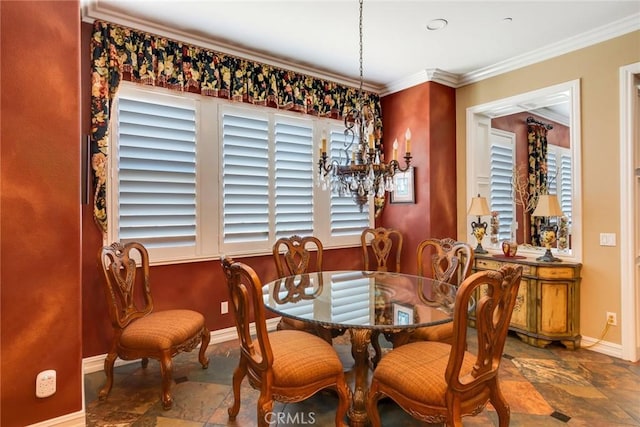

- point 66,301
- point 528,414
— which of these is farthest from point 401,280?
point 66,301

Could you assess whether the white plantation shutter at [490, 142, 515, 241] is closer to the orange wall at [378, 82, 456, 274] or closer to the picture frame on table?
the orange wall at [378, 82, 456, 274]

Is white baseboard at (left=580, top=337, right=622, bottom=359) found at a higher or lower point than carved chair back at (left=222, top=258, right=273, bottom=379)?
lower

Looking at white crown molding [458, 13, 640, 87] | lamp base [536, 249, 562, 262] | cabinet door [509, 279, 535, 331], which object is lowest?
cabinet door [509, 279, 535, 331]

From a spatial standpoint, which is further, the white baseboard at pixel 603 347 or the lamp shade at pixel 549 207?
the lamp shade at pixel 549 207

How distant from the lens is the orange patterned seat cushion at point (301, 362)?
1.87 metres

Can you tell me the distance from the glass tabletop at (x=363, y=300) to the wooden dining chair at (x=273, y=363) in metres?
0.22

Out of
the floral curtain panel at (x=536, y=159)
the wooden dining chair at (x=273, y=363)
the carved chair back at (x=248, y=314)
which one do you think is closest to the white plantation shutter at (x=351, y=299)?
the wooden dining chair at (x=273, y=363)

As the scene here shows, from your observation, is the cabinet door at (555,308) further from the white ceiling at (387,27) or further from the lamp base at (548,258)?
the white ceiling at (387,27)

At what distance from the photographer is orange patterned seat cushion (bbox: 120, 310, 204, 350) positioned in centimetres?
241

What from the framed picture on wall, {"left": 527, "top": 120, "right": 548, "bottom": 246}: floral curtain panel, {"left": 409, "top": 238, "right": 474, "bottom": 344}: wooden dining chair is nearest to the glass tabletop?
{"left": 409, "top": 238, "right": 474, "bottom": 344}: wooden dining chair

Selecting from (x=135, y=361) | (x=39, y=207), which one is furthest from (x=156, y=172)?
(x=135, y=361)

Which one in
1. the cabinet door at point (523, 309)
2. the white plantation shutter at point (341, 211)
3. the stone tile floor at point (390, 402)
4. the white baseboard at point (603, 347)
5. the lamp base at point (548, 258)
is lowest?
the stone tile floor at point (390, 402)

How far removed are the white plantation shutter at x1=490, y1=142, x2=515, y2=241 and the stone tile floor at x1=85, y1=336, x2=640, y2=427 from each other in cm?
174

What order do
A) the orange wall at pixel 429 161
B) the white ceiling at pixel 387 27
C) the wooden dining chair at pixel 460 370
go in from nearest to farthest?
the wooden dining chair at pixel 460 370
the white ceiling at pixel 387 27
the orange wall at pixel 429 161
